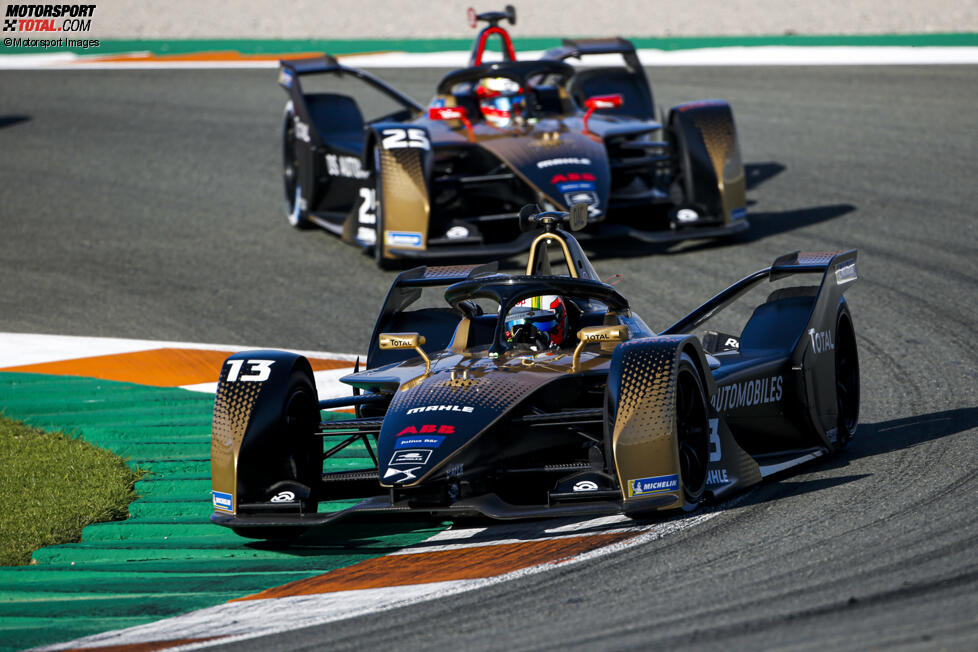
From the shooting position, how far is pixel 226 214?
17.5 m

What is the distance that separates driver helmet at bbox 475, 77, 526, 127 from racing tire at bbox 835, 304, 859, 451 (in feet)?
Result: 21.5

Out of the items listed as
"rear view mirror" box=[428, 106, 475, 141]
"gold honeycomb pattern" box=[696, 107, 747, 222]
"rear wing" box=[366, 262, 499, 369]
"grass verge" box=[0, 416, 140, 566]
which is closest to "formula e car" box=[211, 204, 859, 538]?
"rear wing" box=[366, 262, 499, 369]

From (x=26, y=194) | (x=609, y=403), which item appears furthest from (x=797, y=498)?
(x=26, y=194)

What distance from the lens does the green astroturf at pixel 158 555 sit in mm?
6297

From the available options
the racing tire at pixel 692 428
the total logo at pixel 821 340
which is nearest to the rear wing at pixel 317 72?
the total logo at pixel 821 340

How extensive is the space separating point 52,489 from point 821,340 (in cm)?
463

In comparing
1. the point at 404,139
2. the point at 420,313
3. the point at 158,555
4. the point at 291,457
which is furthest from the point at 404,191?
the point at 158,555

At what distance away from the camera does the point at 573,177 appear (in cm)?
1339

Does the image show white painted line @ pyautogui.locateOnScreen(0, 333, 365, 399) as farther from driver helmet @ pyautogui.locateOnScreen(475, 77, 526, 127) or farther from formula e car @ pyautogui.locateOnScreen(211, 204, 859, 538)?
driver helmet @ pyautogui.locateOnScreen(475, 77, 526, 127)

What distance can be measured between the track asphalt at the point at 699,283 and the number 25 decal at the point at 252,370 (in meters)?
1.93

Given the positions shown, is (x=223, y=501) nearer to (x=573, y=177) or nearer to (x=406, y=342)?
(x=406, y=342)

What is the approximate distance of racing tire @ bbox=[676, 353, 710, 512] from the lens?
6965mm

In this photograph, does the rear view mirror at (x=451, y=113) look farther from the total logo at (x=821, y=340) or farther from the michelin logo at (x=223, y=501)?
the michelin logo at (x=223, y=501)

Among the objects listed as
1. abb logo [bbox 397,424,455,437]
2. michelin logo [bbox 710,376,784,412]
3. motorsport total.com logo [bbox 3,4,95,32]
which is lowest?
motorsport total.com logo [bbox 3,4,95,32]
